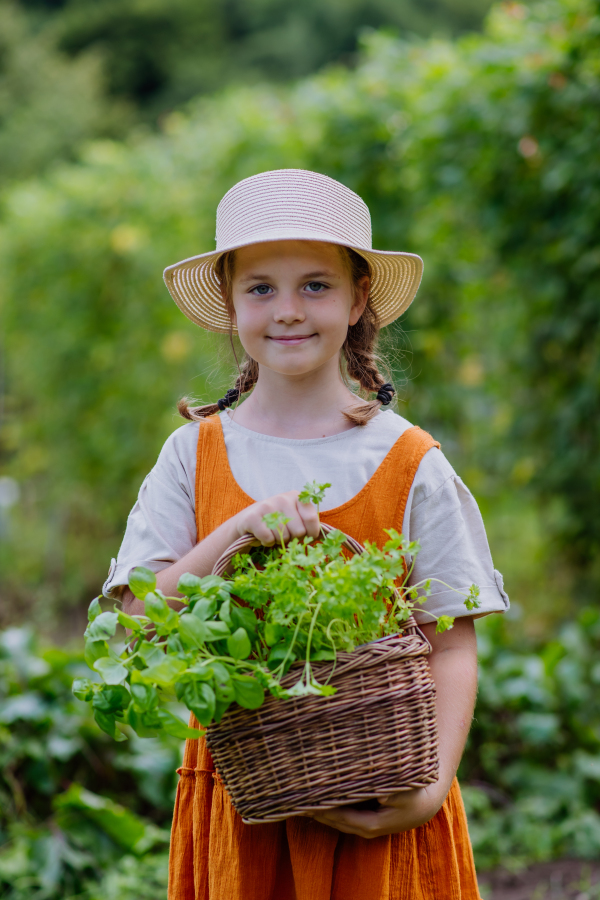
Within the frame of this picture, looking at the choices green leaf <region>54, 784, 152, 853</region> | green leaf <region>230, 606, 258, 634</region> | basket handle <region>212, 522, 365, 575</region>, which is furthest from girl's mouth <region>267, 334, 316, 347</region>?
green leaf <region>54, 784, 152, 853</region>

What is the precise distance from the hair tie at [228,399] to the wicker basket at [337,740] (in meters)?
0.58

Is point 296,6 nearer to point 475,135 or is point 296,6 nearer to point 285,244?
point 475,135

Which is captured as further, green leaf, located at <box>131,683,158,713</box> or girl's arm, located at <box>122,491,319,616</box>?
girl's arm, located at <box>122,491,319,616</box>

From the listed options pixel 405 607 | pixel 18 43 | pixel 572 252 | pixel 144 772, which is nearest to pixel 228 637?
pixel 405 607

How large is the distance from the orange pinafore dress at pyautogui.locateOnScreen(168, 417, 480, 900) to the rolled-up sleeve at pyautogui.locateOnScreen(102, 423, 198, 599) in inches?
0.9

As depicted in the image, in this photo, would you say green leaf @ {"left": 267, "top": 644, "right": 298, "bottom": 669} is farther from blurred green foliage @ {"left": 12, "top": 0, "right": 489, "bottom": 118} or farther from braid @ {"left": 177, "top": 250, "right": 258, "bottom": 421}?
blurred green foliage @ {"left": 12, "top": 0, "right": 489, "bottom": 118}

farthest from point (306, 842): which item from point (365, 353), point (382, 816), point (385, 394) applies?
point (365, 353)

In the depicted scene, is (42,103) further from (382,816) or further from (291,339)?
(382,816)

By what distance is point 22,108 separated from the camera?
17.0 m

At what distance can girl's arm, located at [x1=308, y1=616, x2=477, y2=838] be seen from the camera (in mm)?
1125

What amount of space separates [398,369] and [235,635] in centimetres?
85

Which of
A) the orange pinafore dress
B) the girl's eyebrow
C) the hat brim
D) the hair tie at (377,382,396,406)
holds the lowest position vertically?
the orange pinafore dress

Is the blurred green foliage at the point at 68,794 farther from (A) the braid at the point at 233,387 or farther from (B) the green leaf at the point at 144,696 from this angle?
(B) the green leaf at the point at 144,696

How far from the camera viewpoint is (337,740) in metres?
1.04
